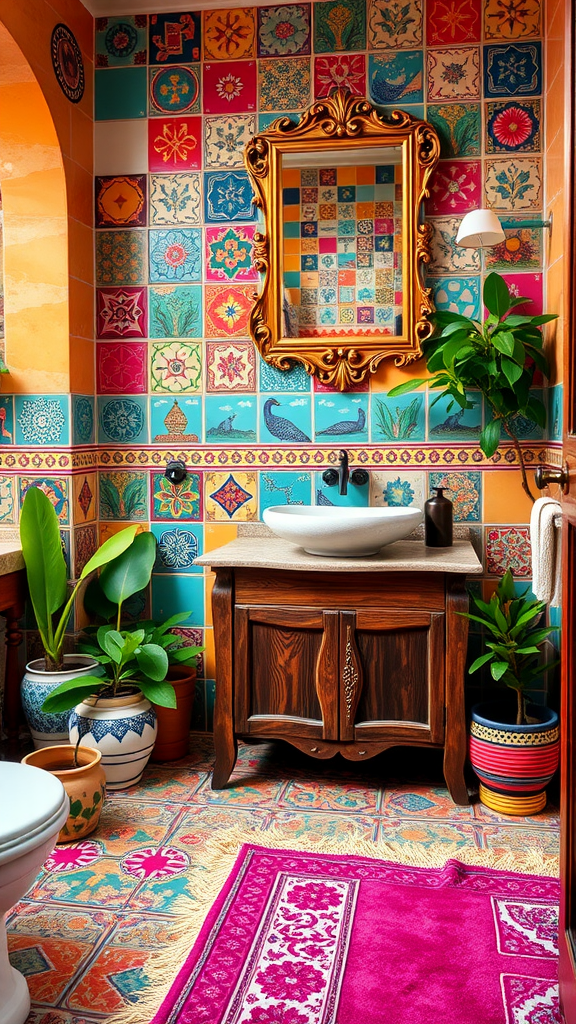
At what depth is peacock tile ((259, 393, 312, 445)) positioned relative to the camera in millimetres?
3209

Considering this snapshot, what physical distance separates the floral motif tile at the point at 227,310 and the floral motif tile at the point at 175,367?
103mm

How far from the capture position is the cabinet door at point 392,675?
270cm

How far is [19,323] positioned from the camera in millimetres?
3154

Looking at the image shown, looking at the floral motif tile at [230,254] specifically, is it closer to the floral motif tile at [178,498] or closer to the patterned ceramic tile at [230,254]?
the patterned ceramic tile at [230,254]

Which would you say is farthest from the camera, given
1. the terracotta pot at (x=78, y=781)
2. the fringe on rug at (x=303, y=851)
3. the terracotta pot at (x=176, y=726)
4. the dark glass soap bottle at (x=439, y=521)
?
the terracotta pot at (x=176, y=726)

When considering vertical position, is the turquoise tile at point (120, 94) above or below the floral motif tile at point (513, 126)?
above

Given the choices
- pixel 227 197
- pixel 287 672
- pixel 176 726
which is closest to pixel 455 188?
pixel 227 197

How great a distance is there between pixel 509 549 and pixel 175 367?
143 centimetres

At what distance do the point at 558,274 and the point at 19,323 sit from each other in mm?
1908

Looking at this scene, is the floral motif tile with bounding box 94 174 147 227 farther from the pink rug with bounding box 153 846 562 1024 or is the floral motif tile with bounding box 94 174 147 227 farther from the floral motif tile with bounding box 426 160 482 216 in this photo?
the pink rug with bounding box 153 846 562 1024

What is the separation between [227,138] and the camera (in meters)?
3.21

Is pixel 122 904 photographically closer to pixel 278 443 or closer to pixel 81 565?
pixel 81 565

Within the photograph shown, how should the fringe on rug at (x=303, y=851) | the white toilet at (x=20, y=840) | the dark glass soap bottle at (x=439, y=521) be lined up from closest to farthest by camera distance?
the white toilet at (x=20, y=840) < the fringe on rug at (x=303, y=851) < the dark glass soap bottle at (x=439, y=521)

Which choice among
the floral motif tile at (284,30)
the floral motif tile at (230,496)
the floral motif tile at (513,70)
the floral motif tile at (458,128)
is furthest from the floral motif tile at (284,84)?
the floral motif tile at (230,496)
